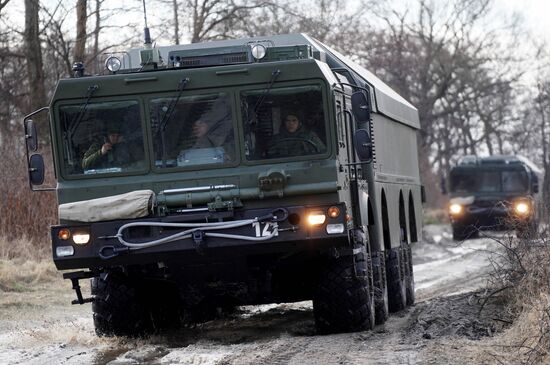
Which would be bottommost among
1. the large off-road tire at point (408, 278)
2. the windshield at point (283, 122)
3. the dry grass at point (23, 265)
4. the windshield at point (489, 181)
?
the large off-road tire at point (408, 278)

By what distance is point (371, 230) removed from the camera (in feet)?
48.1

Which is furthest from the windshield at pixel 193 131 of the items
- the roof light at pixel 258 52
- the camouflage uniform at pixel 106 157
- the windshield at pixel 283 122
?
the roof light at pixel 258 52

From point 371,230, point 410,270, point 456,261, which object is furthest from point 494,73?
point 371,230

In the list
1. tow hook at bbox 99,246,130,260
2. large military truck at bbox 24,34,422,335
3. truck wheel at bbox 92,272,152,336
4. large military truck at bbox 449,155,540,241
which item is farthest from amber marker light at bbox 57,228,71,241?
large military truck at bbox 449,155,540,241

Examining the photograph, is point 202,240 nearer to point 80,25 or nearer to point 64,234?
point 64,234

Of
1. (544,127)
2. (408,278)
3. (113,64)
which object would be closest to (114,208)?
(113,64)

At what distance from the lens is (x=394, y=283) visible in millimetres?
16766

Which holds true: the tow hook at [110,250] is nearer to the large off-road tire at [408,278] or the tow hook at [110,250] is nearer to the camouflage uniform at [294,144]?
the camouflage uniform at [294,144]

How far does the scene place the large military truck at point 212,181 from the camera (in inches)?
472

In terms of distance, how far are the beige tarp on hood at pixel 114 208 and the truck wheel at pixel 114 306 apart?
3.58 feet

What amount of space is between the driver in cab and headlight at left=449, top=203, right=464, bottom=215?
24973mm

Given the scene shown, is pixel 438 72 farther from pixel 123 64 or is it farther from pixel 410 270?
pixel 123 64

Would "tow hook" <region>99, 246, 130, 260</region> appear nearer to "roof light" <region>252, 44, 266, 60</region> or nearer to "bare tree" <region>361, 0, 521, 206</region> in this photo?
"roof light" <region>252, 44, 266, 60</region>

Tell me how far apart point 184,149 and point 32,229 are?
13437mm
